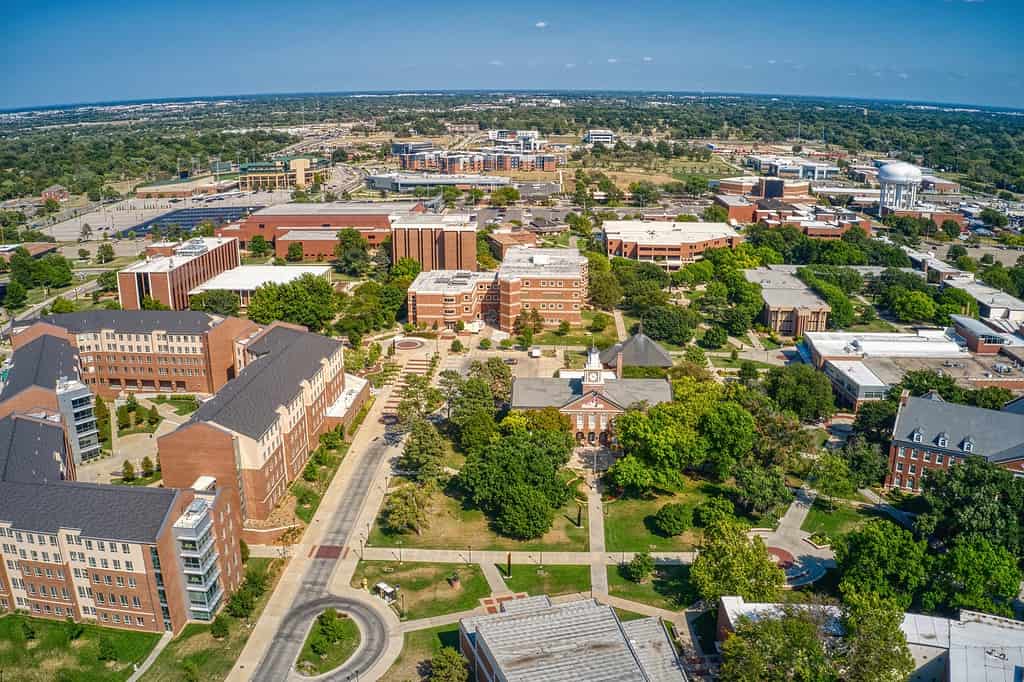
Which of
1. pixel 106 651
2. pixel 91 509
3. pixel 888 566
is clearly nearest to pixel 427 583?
pixel 106 651

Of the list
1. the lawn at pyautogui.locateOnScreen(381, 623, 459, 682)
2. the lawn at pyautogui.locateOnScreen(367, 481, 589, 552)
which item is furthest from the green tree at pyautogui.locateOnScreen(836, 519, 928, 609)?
the lawn at pyautogui.locateOnScreen(381, 623, 459, 682)

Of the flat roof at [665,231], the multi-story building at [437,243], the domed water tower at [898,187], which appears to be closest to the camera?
the multi-story building at [437,243]

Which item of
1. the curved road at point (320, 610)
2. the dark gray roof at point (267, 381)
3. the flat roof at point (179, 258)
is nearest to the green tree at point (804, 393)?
the curved road at point (320, 610)

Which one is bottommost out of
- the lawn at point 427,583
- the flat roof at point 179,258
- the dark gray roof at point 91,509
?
the lawn at point 427,583

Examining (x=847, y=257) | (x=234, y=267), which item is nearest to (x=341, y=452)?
(x=234, y=267)

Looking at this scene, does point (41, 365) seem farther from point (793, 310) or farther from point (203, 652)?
point (793, 310)

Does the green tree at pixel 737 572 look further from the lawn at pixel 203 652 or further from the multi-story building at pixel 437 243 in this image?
the multi-story building at pixel 437 243
